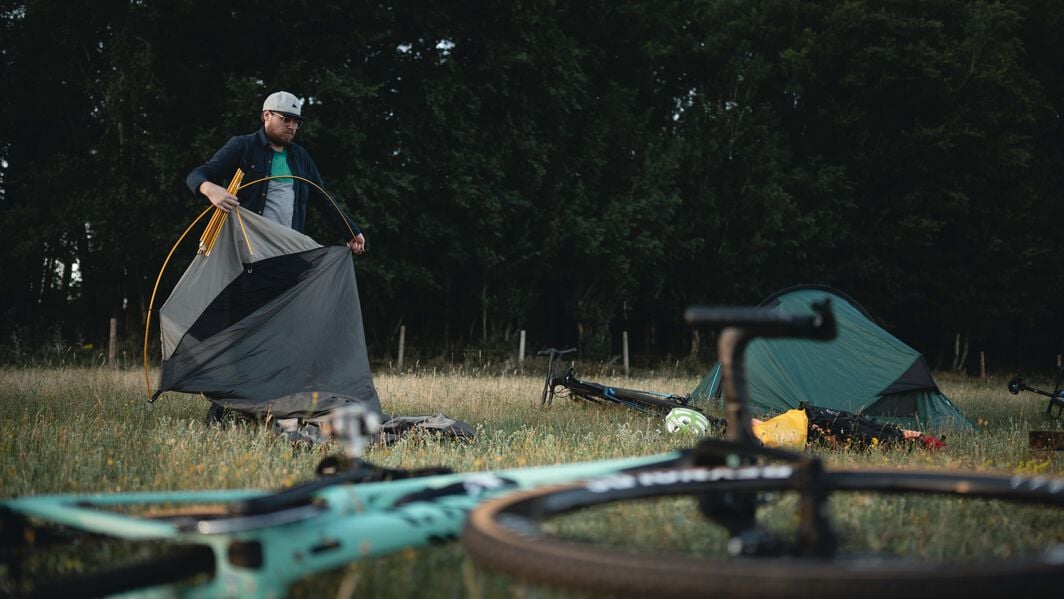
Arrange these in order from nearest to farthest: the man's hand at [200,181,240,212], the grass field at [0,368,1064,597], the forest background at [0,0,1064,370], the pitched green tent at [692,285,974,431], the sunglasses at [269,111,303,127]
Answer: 1. the grass field at [0,368,1064,597]
2. the man's hand at [200,181,240,212]
3. the sunglasses at [269,111,303,127]
4. the pitched green tent at [692,285,974,431]
5. the forest background at [0,0,1064,370]

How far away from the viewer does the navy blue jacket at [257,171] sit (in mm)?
5406

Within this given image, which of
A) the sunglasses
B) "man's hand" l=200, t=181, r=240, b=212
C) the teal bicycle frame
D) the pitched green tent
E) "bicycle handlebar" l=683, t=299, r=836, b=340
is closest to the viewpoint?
the teal bicycle frame

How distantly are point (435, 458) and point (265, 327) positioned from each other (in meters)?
1.95

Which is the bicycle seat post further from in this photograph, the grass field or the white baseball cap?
the white baseball cap

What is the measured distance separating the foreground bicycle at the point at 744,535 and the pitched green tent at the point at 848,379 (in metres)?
5.95

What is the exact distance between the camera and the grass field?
2371 mm

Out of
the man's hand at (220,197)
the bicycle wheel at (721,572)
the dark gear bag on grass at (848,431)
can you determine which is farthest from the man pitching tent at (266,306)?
the bicycle wheel at (721,572)

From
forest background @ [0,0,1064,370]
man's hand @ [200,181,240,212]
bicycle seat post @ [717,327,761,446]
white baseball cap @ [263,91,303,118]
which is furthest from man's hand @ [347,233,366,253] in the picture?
forest background @ [0,0,1064,370]

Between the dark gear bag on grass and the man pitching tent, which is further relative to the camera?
the dark gear bag on grass

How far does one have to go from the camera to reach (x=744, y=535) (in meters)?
1.75

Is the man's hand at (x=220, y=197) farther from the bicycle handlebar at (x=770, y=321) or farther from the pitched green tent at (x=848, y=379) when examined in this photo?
the pitched green tent at (x=848, y=379)

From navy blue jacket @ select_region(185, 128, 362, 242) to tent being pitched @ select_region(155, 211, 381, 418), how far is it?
0.76ft

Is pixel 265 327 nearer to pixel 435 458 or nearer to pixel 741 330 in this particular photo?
pixel 435 458

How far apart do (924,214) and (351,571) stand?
1126 inches
